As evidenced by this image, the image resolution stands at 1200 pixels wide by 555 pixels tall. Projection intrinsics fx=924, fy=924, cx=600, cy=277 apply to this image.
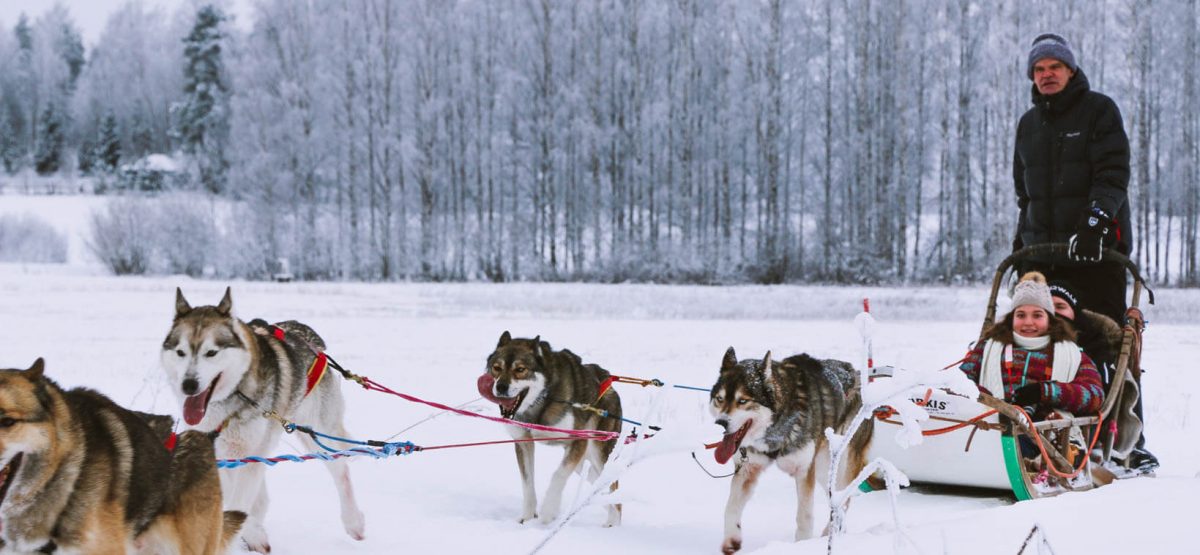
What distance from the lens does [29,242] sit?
1129 inches

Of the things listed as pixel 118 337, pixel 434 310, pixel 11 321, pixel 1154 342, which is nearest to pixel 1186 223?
pixel 1154 342

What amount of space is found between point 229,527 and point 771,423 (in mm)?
2024

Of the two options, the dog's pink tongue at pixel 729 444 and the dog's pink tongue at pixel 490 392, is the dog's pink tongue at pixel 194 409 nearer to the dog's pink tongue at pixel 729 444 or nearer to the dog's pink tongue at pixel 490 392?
the dog's pink tongue at pixel 490 392

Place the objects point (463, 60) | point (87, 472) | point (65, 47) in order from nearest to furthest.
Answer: point (87, 472)
point (463, 60)
point (65, 47)

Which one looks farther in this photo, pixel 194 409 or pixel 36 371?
pixel 194 409

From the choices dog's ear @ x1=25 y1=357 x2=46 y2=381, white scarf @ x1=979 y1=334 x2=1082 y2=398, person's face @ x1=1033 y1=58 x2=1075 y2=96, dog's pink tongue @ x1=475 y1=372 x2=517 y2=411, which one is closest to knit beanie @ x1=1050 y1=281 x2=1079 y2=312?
white scarf @ x1=979 y1=334 x2=1082 y2=398

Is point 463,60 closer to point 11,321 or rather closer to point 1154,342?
point 11,321

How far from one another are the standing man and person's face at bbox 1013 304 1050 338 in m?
0.39

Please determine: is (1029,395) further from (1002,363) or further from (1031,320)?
(1031,320)

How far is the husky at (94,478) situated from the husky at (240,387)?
34.8 inches

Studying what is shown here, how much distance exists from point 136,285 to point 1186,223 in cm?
2503

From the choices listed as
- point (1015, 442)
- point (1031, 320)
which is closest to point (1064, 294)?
point (1031, 320)

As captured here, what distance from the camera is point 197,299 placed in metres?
17.2

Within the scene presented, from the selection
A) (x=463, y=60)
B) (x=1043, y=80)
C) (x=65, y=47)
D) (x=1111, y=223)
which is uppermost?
(x=65, y=47)
